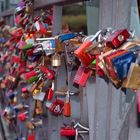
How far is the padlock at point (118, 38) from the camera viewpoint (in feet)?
4.80

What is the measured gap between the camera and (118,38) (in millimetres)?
1463

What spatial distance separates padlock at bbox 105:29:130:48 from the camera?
4.80ft

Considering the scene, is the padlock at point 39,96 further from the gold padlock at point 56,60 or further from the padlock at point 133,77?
the padlock at point 133,77

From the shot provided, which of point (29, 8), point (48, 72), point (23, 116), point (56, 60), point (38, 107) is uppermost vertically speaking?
point (29, 8)

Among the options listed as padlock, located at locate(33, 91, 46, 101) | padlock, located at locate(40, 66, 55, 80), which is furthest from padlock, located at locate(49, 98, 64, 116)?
padlock, located at locate(33, 91, 46, 101)

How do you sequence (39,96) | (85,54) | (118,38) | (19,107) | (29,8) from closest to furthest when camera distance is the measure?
(118,38), (85,54), (39,96), (29,8), (19,107)

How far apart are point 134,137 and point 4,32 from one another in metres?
3.36

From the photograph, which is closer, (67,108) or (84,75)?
(84,75)

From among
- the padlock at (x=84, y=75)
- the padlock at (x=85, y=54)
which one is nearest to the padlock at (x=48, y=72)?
the padlock at (x=84, y=75)

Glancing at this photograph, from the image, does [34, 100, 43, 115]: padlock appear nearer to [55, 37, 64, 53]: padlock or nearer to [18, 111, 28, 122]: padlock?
[18, 111, 28, 122]: padlock

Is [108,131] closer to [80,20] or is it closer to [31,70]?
[80,20]

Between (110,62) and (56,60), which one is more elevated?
(110,62)

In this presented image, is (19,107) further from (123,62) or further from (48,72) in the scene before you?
(123,62)

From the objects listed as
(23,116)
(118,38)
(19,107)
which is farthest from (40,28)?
(118,38)
